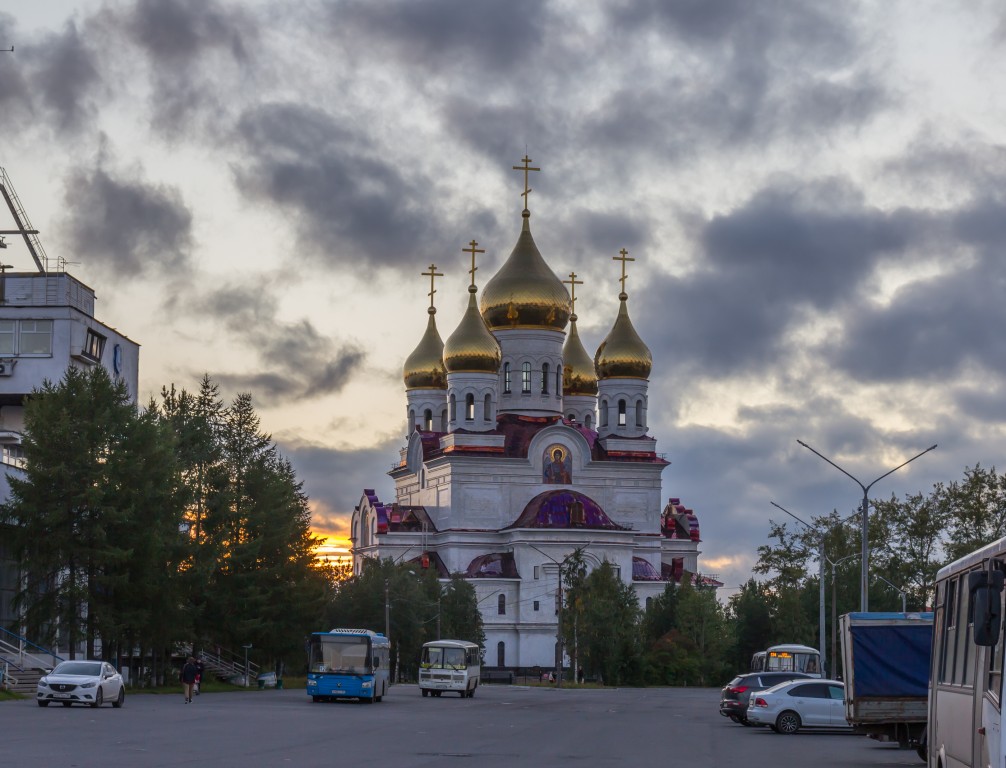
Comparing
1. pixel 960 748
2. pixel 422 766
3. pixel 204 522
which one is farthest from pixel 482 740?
pixel 204 522

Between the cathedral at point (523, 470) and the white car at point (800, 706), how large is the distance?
62127 millimetres

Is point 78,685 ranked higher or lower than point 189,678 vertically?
lower

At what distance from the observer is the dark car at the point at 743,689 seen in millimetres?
39281

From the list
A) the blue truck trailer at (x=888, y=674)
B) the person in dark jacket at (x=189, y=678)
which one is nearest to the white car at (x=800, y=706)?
the blue truck trailer at (x=888, y=674)

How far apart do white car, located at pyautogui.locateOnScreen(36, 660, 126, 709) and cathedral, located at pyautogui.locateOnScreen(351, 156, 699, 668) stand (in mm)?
61316

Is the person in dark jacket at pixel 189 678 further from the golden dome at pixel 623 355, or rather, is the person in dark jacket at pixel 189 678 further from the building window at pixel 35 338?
the golden dome at pixel 623 355

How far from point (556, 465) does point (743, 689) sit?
6704cm

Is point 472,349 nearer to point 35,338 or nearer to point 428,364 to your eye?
point 428,364

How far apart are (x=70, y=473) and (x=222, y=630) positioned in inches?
646

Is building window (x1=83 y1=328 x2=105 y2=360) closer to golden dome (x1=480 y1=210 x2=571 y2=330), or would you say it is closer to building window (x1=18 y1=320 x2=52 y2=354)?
building window (x1=18 y1=320 x2=52 y2=354)

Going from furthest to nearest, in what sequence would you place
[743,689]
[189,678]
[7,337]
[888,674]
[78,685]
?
1. [7,337]
2. [189,678]
3. [743,689]
4. [78,685]
5. [888,674]

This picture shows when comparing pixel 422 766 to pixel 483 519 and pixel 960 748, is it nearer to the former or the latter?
pixel 960 748

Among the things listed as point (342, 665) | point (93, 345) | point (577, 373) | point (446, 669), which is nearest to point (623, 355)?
point (577, 373)

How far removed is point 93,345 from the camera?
73.8 m
